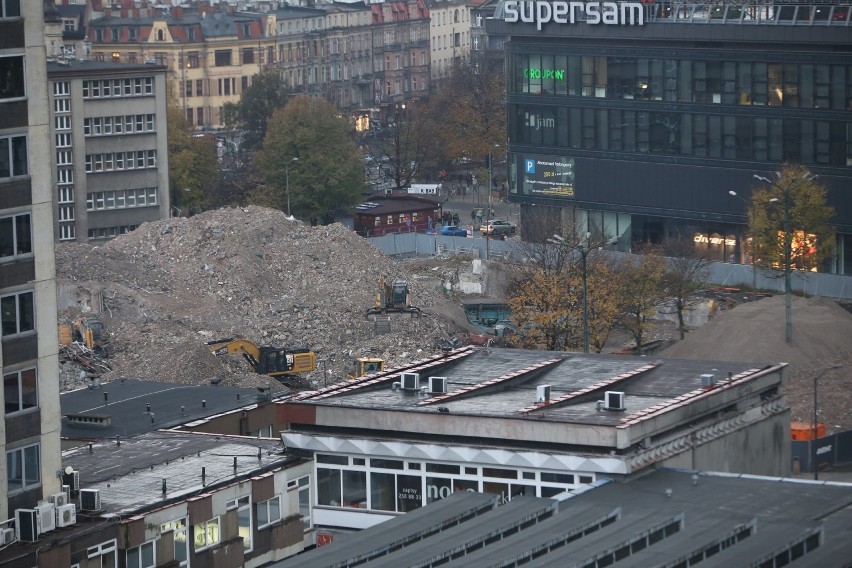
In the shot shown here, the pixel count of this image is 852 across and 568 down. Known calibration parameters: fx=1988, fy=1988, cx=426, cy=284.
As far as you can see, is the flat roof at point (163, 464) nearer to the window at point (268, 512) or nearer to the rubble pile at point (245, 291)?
the window at point (268, 512)

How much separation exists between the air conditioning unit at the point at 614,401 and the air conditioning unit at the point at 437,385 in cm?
484

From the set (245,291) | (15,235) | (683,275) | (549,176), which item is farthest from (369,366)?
(549,176)

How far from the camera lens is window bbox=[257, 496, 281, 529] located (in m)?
45.4

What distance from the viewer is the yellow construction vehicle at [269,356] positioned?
8012 centimetres

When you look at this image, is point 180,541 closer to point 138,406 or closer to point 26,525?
point 26,525

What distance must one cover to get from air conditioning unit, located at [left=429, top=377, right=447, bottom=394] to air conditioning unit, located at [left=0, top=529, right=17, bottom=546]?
1383 cm

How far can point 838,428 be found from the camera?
70.1m

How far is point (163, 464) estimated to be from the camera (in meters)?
46.9

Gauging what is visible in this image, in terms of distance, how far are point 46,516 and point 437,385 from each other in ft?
43.7

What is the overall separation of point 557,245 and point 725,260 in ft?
59.0

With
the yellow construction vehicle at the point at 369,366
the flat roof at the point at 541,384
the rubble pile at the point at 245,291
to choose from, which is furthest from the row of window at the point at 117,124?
the flat roof at the point at 541,384

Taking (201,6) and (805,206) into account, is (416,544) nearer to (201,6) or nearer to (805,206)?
(805,206)

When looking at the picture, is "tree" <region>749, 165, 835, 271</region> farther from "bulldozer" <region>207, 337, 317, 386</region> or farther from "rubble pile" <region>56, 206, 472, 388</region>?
"bulldozer" <region>207, 337, 317, 386</region>

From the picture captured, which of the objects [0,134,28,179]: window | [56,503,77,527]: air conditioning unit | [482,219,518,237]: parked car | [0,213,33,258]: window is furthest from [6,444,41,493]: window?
[482,219,518,237]: parked car
